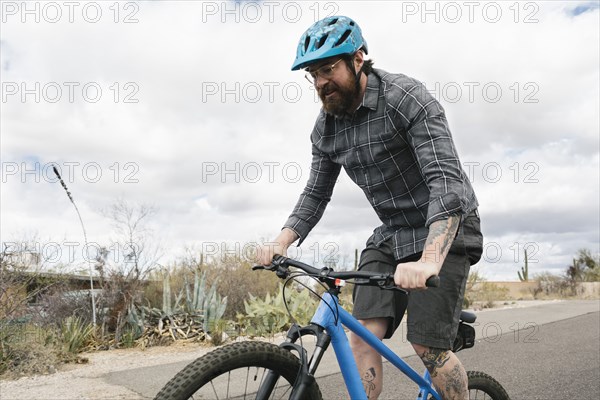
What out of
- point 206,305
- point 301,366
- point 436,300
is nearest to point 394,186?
point 436,300

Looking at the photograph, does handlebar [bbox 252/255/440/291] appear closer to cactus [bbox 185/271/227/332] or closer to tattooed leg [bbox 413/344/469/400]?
tattooed leg [bbox 413/344/469/400]

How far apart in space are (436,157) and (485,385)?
62.5 inches

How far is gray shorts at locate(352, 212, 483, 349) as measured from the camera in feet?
9.16

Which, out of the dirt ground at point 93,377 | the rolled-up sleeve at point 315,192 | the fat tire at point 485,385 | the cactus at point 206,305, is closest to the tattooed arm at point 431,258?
the rolled-up sleeve at point 315,192

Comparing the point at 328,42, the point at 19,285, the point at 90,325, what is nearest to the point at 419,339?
the point at 328,42

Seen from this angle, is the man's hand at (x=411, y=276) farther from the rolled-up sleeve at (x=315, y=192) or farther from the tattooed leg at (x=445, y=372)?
the rolled-up sleeve at (x=315, y=192)

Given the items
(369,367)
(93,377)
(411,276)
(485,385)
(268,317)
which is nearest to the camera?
(411,276)

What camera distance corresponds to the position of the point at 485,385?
3531 millimetres

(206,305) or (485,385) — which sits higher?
(485,385)

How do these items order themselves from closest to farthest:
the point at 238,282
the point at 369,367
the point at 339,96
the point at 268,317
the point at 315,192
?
the point at 339,96 → the point at 369,367 → the point at 315,192 → the point at 268,317 → the point at 238,282

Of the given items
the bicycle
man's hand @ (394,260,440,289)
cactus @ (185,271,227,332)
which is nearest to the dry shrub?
cactus @ (185,271,227,332)

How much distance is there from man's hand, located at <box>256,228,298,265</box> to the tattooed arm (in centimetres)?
67

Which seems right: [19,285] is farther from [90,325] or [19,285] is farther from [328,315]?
[328,315]

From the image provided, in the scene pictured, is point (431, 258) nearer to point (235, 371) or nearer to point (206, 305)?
point (235, 371)
